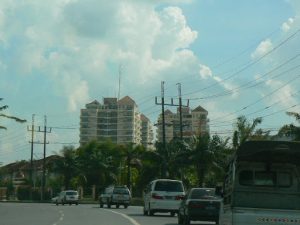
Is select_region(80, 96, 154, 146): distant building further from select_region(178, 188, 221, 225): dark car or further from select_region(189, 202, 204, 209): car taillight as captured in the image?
select_region(189, 202, 204, 209): car taillight

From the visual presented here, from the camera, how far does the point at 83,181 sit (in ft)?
298

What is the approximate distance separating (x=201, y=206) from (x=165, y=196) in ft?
30.0

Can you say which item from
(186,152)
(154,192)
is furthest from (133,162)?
(154,192)

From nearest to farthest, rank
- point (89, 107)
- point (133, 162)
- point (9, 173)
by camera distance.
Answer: point (133, 162)
point (9, 173)
point (89, 107)

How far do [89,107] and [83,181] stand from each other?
Result: 218 feet

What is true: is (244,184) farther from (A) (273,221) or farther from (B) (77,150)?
(B) (77,150)

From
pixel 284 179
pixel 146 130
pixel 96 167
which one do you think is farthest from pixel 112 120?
pixel 284 179

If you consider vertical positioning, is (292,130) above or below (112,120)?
below

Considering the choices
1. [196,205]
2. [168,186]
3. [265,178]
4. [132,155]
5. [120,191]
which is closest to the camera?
[265,178]

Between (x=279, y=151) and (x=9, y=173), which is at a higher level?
(x=9, y=173)

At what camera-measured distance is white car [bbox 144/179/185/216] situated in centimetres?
3559

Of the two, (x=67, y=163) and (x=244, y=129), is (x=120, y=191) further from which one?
(x=67, y=163)

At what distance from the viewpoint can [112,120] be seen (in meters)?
153

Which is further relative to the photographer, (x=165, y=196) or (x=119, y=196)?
(x=119, y=196)
